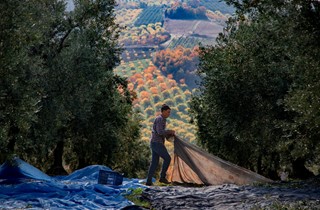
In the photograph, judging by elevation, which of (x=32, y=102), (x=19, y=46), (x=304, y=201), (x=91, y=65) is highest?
(x=91, y=65)

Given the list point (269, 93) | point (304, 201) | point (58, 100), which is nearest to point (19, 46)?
point (304, 201)

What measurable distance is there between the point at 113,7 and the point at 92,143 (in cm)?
947

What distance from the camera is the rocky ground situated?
13.5m

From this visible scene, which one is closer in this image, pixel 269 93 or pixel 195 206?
pixel 195 206

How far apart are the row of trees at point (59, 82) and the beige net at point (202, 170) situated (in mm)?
6199

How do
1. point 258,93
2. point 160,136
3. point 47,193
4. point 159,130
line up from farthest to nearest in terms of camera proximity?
point 258,93 < point 160,136 < point 159,130 < point 47,193

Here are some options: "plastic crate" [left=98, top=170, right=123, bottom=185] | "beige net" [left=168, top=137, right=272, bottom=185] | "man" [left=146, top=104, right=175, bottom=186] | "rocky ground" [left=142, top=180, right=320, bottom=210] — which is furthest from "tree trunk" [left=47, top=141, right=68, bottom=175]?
"rocky ground" [left=142, top=180, right=320, bottom=210]

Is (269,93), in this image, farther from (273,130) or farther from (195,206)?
(195,206)

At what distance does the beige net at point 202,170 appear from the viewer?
1995 centimetres

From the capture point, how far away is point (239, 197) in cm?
1537

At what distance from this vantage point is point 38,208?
46.3 ft

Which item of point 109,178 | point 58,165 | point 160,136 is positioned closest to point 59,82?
point 109,178

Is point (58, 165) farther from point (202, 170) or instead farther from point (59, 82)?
point (202, 170)

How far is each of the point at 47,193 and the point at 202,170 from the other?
680 cm
